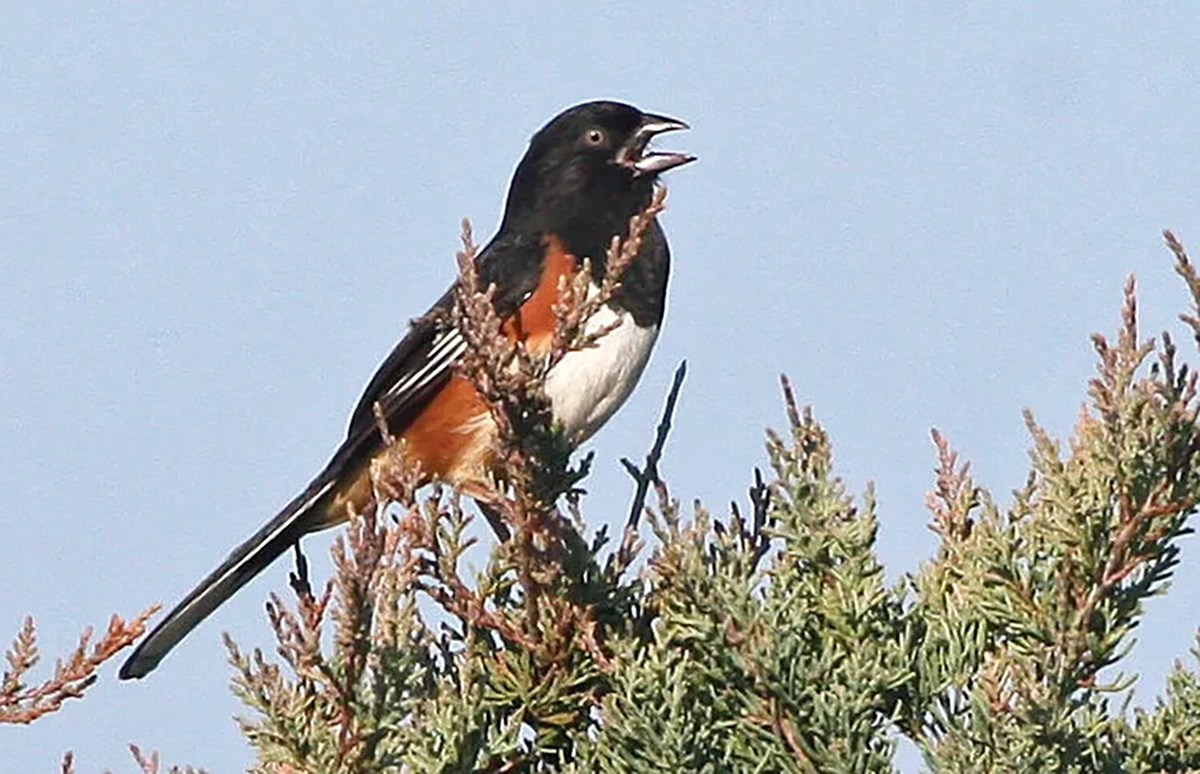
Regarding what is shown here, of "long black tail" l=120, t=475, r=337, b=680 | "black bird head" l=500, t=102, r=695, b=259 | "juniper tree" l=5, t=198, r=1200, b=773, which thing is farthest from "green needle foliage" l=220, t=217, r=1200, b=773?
"black bird head" l=500, t=102, r=695, b=259

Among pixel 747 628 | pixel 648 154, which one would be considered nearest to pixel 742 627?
pixel 747 628

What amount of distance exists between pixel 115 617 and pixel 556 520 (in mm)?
593

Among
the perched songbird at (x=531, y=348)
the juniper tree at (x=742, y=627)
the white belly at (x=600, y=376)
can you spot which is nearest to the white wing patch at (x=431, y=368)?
the perched songbird at (x=531, y=348)

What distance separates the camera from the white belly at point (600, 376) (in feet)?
14.1

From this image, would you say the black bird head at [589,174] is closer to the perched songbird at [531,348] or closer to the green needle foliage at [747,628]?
the perched songbird at [531,348]

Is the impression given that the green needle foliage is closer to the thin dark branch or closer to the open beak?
the thin dark branch

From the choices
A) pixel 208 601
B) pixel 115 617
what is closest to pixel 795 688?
pixel 115 617

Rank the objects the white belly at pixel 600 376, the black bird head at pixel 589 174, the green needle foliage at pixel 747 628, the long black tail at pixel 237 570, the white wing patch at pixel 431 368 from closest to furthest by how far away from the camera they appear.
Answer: the green needle foliage at pixel 747 628
the long black tail at pixel 237 570
the white belly at pixel 600 376
the white wing patch at pixel 431 368
the black bird head at pixel 589 174

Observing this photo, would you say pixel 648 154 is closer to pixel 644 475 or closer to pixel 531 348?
pixel 531 348

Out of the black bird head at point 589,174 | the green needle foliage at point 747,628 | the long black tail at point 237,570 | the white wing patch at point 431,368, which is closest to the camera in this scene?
the green needle foliage at point 747,628

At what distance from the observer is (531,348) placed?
430 cm

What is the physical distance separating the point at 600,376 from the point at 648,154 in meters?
0.76

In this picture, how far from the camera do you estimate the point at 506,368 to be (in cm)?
249

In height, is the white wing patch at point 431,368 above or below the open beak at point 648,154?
below
